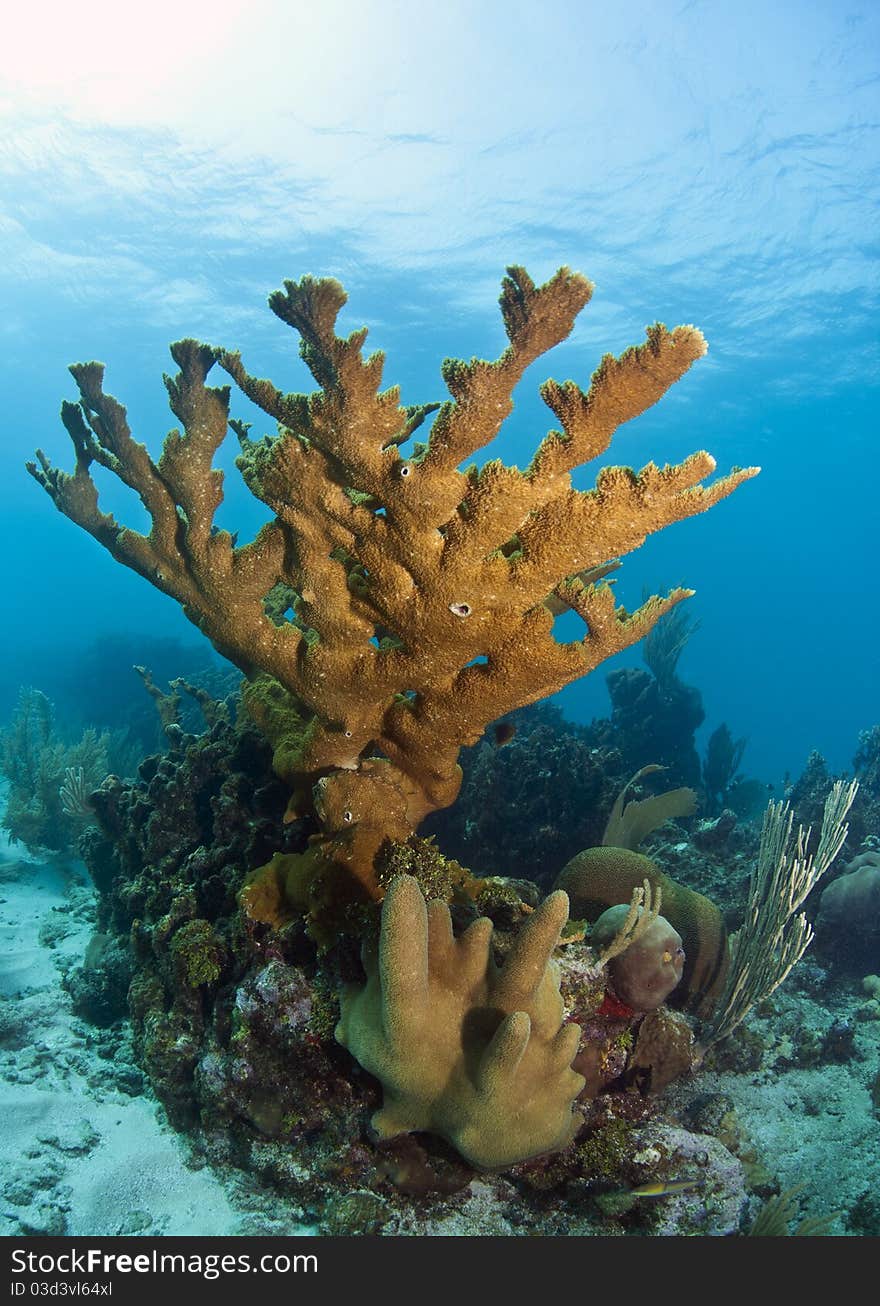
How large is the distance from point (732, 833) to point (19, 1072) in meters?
8.85

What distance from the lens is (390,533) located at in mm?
2846

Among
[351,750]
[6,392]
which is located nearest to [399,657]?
[351,750]

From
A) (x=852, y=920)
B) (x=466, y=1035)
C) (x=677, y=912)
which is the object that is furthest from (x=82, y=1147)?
(x=852, y=920)

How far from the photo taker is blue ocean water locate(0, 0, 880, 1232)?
1944 centimetres

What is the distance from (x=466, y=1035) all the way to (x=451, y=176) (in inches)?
1093

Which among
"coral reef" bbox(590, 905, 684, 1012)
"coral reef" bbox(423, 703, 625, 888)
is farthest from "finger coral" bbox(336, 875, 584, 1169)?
"coral reef" bbox(423, 703, 625, 888)

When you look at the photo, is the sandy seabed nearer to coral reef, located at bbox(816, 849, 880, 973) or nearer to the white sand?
the white sand

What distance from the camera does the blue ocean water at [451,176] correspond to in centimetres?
1944

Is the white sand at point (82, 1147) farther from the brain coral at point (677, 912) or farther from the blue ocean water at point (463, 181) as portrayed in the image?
the blue ocean water at point (463, 181)

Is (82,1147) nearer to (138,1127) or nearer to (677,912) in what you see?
(138,1127)

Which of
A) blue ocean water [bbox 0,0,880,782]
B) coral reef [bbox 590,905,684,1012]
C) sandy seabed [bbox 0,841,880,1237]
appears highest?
blue ocean water [bbox 0,0,880,782]

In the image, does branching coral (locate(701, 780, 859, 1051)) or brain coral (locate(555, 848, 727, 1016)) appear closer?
branching coral (locate(701, 780, 859, 1051))

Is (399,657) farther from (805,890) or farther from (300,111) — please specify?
(300,111)

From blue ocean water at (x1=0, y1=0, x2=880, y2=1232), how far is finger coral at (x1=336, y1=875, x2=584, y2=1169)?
1710cm
